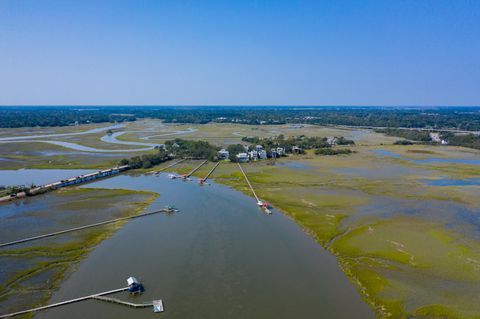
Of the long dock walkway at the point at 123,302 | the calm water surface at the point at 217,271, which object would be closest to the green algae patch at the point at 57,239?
the calm water surface at the point at 217,271

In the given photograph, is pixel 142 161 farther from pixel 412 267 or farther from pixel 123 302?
pixel 412 267

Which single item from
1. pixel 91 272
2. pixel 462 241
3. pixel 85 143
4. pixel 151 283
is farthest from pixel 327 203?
pixel 85 143

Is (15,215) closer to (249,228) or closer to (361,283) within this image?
(249,228)

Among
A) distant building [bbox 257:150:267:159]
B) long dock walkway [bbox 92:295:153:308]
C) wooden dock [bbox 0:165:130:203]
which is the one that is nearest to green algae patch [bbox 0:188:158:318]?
wooden dock [bbox 0:165:130:203]

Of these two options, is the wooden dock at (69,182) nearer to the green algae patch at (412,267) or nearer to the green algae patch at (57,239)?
the green algae patch at (57,239)

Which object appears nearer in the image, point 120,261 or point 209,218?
point 120,261

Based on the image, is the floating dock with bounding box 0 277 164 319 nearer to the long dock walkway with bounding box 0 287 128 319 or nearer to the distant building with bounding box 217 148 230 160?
the long dock walkway with bounding box 0 287 128 319
